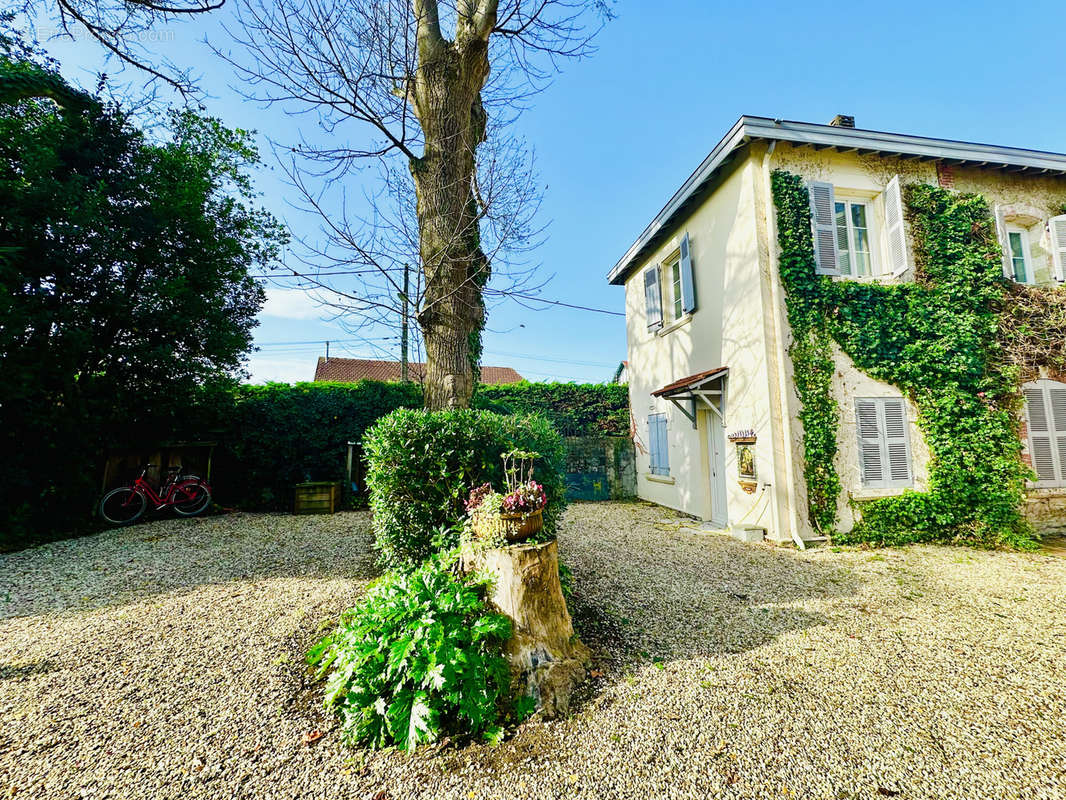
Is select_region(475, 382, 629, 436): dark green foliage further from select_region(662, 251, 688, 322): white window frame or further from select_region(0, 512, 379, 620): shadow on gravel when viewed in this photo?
select_region(0, 512, 379, 620): shadow on gravel

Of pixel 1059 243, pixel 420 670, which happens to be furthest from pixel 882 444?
pixel 420 670

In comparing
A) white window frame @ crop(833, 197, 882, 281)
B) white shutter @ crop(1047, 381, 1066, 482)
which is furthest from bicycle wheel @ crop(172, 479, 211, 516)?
white shutter @ crop(1047, 381, 1066, 482)

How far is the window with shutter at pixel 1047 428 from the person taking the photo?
6070mm

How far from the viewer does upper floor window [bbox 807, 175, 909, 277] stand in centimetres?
594

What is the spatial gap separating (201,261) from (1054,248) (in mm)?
13433

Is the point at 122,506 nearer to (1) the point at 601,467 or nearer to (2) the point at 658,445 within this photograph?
(1) the point at 601,467

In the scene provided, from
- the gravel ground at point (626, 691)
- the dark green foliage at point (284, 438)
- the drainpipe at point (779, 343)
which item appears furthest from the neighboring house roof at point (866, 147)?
the dark green foliage at point (284, 438)

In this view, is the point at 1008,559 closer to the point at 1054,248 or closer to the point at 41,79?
the point at 1054,248

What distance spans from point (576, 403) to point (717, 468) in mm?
4389

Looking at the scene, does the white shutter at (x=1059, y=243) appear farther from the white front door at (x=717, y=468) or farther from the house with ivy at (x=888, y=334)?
the white front door at (x=717, y=468)

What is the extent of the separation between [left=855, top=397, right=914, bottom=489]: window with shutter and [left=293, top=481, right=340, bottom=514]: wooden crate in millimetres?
8376

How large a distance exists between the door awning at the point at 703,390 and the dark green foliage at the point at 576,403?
328 centimetres

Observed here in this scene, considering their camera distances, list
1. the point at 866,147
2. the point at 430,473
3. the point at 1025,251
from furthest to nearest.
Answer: the point at 1025,251 < the point at 866,147 < the point at 430,473

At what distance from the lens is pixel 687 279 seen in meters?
7.50
